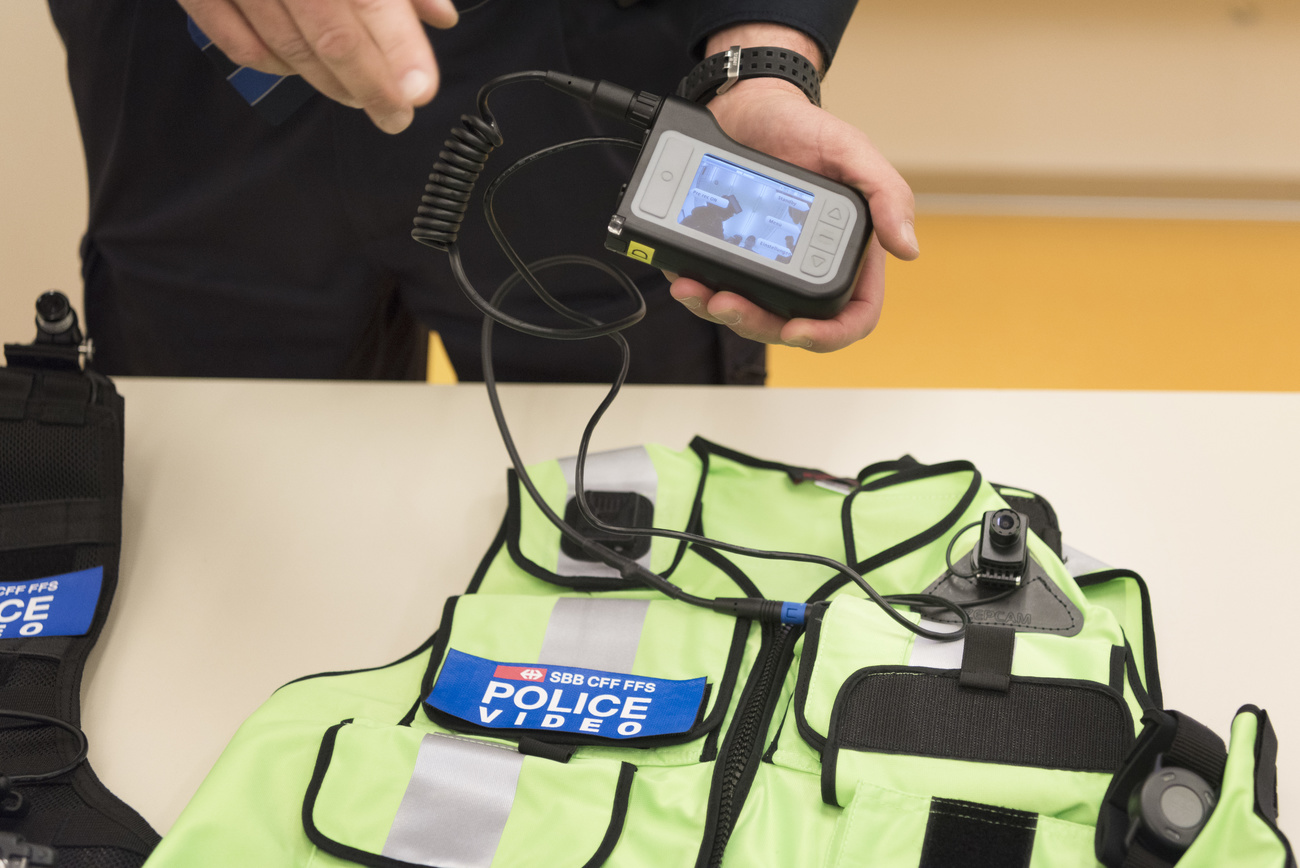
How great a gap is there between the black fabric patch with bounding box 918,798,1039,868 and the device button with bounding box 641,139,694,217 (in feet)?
1.43

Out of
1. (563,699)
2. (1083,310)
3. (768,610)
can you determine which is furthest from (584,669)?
(1083,310)

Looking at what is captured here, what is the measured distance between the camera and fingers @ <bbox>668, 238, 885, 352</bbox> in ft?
2.25

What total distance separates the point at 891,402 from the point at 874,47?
1.53m

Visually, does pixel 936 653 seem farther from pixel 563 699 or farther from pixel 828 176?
pixel 828 176

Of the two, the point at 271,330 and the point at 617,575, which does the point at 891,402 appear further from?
the point at 271,330

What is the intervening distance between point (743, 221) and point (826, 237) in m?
0.06

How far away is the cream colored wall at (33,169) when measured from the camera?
1.73 meters

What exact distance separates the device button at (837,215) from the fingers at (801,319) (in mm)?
48

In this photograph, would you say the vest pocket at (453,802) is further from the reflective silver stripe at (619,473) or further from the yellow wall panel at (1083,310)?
the yellow wall panel at (1083,310)

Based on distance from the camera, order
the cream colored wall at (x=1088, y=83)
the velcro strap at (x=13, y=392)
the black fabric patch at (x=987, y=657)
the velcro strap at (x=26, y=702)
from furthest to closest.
Result: the cream colored wall at (x=1088, y=83)
the velcro strap at (x=13, y=392)
the velcro strap at (x=26, y=702)
the black fabric patch at (x=987, y=657)

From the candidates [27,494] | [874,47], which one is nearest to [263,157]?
[27,494]

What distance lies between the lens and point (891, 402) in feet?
3.10

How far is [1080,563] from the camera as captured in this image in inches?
30.0

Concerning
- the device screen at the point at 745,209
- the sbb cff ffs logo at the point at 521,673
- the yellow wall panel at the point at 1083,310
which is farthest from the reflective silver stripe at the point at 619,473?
the yellow wall panel at the point at 1083,310
